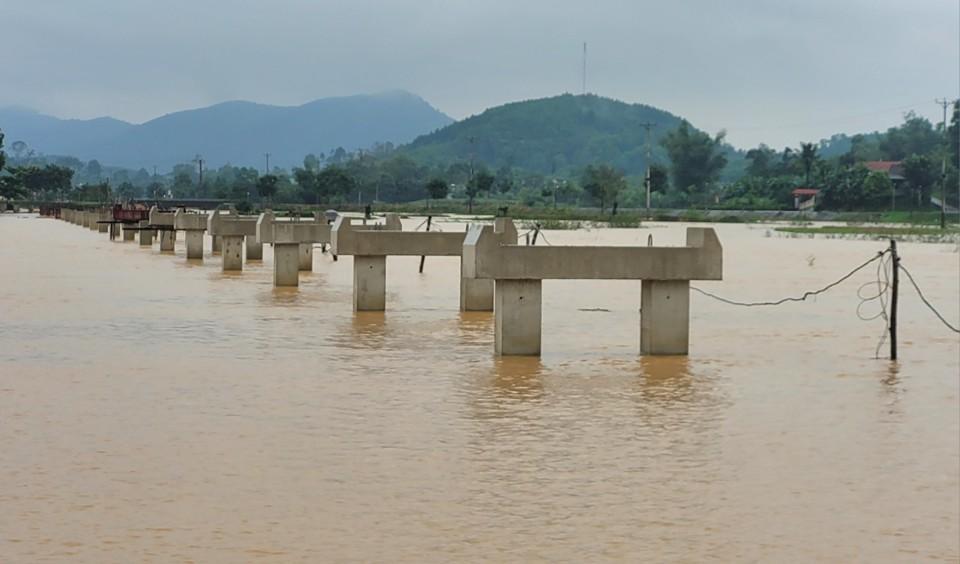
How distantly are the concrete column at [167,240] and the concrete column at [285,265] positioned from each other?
18998 millimetres

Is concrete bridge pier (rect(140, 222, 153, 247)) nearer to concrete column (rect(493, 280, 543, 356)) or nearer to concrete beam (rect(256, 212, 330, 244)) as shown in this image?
concrete beam (rect(256, 212, 330, 244))

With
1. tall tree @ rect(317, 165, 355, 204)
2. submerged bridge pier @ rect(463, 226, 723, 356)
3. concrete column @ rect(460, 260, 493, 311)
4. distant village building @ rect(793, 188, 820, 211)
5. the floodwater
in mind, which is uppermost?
tall tree @ rect(317, 165, 355, 204)

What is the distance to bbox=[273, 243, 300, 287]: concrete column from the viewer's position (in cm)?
2922

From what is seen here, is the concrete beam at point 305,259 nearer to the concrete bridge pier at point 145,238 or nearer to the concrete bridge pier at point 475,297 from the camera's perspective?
the concrete bridge pier at point 475,297

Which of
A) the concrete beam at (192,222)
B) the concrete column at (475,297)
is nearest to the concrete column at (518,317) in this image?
the concrete column at (475,297)

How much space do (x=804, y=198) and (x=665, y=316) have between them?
118m

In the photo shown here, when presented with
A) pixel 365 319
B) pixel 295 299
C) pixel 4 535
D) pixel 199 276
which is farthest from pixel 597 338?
pixel 199 276

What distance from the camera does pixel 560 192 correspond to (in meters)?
175

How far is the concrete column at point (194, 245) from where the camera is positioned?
4212 cm

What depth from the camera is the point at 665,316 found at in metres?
17.5

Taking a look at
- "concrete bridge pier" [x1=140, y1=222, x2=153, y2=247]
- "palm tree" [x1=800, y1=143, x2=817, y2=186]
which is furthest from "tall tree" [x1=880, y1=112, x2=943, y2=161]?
"concrete bridge pier" [x1=140, y1=222, x2=153, y2=247]

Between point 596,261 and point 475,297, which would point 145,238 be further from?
point 596,261

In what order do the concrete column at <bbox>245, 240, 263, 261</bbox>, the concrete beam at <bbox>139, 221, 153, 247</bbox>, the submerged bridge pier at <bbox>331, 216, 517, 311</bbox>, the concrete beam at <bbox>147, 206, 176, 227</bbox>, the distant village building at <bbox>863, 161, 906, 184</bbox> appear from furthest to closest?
the distant village building at <bbox>863, 161, 906, 184</bbox>
the concrete beam at <bbox>139, 221, 153, 247</bbox>
the concrete beam at <bbox>147, 206, 176, 227</bbox>
the concrete column at <bbox>245, 240, 263, 261</bbox>
the submerged bridge pier at <bbox>331, 216, 517, 311</bbox>

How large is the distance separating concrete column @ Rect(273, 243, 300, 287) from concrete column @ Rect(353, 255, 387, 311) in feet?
18.8
